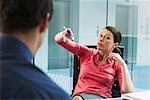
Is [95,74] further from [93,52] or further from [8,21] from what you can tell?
[8,21]

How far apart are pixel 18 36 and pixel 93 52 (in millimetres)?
1804

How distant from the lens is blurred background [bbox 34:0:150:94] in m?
4.45

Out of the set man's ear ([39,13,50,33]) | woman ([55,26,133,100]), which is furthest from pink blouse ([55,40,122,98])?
man's ear ([39,13,50,33])

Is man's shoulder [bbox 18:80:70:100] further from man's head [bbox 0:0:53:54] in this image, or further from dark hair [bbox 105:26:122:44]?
dark hair [bbox 105:26:122:44]


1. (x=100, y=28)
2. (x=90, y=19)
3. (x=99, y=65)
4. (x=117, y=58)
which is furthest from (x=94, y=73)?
(x=90, y=19)

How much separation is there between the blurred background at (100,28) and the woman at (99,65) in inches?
74.3

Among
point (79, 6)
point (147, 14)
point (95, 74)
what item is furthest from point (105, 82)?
point (147, 14)

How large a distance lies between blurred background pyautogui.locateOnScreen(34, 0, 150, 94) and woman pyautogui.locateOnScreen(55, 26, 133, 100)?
6.19 feet

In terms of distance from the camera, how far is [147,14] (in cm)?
518

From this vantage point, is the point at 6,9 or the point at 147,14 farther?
the point at 147,14

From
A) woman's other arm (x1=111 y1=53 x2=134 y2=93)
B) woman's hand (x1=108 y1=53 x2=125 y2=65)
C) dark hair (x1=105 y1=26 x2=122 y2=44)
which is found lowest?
woman's other arm (x1=111 y1=53 x2=134 y2=93)

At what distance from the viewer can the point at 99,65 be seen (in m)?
2.37

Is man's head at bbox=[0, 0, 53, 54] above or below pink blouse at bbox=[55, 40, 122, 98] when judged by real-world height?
above

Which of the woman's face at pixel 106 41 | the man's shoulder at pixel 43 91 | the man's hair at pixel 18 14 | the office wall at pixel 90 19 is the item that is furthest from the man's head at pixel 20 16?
the office wall at pixel 90 19
